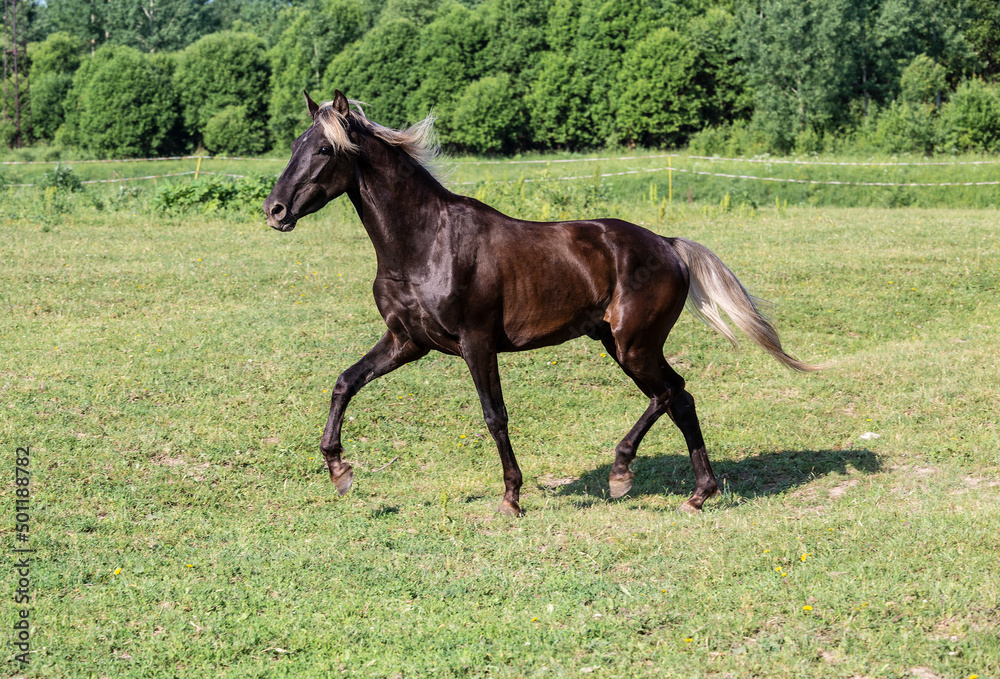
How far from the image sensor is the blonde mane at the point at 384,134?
659 centimetres

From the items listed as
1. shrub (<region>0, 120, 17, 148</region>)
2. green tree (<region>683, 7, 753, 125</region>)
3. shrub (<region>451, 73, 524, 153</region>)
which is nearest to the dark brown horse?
shrub (<region>451, 73, 524, 153</region>)

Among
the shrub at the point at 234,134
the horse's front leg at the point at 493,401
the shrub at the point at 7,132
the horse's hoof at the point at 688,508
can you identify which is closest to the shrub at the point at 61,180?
the horse's front leg at the point at 493,401

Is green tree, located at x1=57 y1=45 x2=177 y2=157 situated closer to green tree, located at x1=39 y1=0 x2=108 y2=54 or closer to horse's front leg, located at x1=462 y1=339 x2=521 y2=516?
green tree, located at x1=39 y1=0 x2=108 y2=54

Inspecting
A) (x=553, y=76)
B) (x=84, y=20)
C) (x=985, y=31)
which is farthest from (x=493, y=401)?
(x=84, y=20)

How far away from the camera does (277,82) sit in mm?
68188

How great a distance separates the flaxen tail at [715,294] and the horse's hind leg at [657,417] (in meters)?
0.58

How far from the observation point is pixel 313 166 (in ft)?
21.7

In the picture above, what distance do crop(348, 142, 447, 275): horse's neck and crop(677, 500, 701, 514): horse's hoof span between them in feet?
9.05

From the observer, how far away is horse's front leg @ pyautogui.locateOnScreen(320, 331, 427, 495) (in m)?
7.19

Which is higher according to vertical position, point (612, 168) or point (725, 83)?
point (725, 83)

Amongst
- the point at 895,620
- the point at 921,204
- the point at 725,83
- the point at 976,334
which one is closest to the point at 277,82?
the point at 725,83

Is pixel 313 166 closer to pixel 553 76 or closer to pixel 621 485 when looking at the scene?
pixel 621 485

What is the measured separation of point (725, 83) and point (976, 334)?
50.0m

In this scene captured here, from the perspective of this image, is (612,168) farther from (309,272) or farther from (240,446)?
(240,446)
